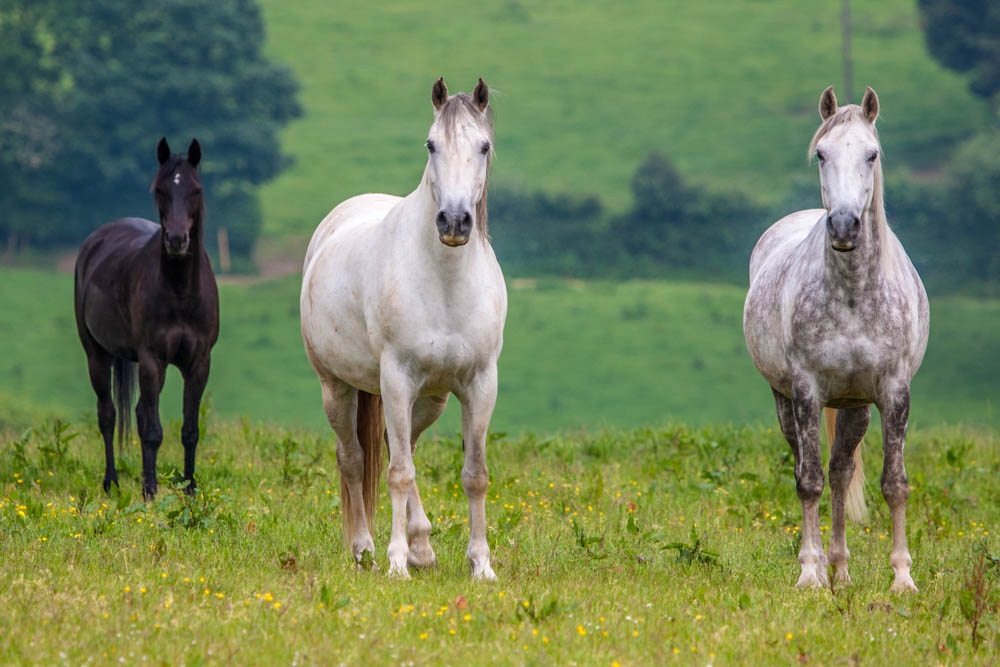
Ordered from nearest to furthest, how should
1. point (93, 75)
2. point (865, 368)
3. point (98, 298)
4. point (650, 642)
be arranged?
point (650, 642) < point (865, 368) < point (98, 298) < point (93, 75)

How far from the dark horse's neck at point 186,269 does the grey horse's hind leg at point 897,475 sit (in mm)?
5379

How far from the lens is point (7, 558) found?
6.49 metres

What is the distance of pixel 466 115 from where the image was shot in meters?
6.31

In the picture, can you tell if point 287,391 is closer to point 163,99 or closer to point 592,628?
point 163,99

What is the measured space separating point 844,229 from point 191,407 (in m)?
5.49

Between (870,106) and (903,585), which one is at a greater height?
(870,106)

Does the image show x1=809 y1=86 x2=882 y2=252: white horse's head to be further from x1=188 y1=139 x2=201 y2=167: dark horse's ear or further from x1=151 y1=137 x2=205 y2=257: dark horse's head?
→ x1=188 y1=139 x2=201 y2=167: dark horse's ear

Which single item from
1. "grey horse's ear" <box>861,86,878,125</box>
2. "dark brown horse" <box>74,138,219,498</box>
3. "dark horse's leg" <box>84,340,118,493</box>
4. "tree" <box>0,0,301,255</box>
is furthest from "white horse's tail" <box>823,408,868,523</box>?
"tree" <box>0,0,301,255</box>

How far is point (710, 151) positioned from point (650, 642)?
155 feet

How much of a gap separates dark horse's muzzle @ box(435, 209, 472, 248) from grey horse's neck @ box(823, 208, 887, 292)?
2.00 m

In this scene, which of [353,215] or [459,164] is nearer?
[459,164]

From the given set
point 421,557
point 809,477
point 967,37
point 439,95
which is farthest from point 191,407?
point 967,37

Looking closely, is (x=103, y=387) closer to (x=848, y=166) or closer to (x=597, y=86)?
(x=848, y=166)

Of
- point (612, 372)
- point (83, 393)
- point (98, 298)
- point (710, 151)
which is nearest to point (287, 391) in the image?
point (83, 393)
